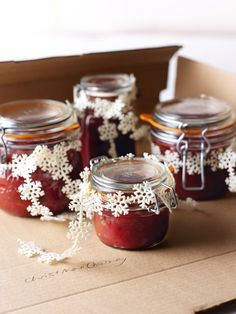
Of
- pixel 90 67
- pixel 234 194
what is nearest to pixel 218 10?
pixel 90 67

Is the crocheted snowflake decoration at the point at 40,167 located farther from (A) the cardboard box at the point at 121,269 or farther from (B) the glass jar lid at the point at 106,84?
(B) the glass jar lid at the point at 106,84

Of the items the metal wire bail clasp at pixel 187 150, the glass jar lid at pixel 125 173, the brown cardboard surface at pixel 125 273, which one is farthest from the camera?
the metal wire bail clasp at pixel 187 150

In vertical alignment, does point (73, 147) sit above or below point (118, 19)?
below

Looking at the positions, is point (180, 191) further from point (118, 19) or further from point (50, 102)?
point (118, 19)

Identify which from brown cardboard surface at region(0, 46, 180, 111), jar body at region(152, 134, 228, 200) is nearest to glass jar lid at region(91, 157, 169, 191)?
jar body at region(152, 134, 228, 200)

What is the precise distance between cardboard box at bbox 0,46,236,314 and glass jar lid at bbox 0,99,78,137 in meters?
0.09

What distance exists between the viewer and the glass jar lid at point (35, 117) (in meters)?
0.84

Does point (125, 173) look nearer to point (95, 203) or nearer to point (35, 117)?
point (95, 203)

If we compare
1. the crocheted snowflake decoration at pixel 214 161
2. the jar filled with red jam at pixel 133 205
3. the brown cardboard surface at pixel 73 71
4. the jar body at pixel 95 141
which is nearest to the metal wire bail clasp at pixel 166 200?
the jar filled with red jam at pixel 133 205

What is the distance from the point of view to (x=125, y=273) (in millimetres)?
724

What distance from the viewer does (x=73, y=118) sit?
2.95 ft

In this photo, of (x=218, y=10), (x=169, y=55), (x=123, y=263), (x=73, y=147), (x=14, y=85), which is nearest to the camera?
(x=123, y=263)

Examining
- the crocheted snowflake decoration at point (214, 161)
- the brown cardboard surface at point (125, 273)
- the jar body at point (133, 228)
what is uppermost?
the crocheted snowflake decoration at point (214, 161)

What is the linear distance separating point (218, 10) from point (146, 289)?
0.73 m
